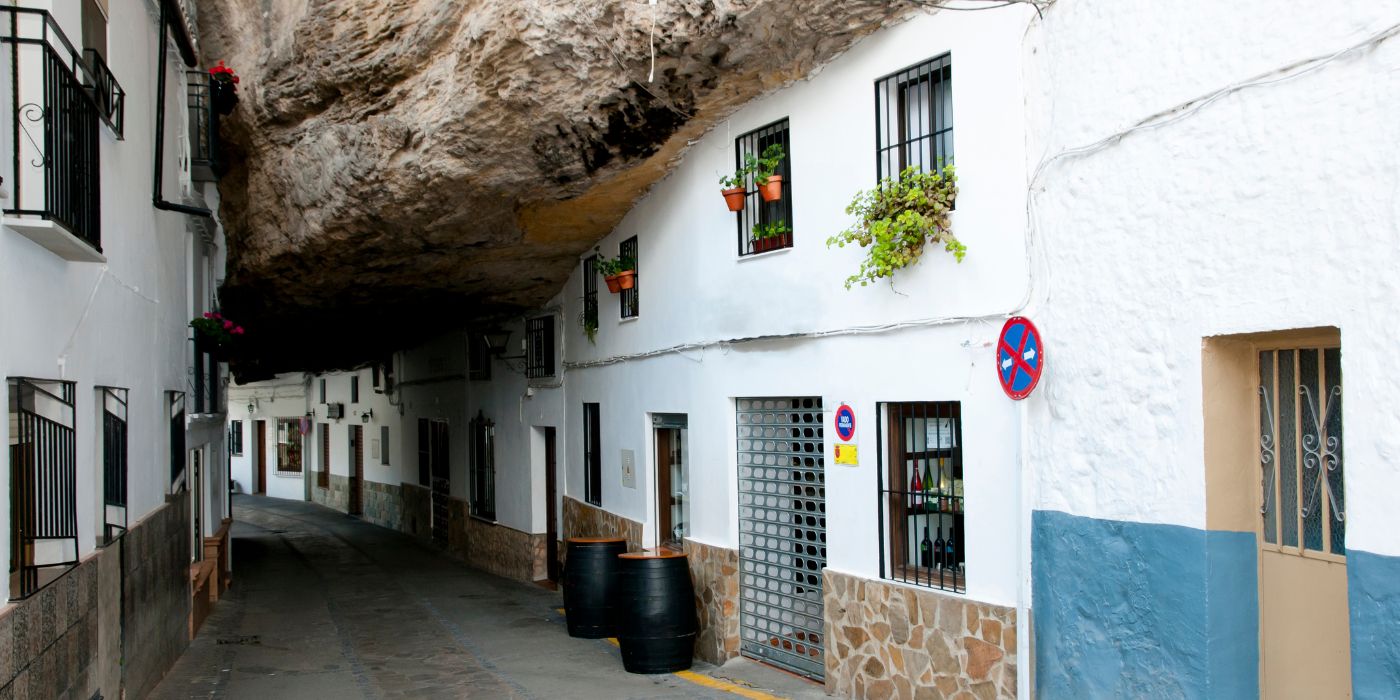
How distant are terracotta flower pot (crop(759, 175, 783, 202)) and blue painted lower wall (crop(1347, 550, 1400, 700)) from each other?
5.40 m

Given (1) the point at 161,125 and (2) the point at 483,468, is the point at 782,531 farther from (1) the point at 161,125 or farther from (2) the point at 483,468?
(2) the point at 483,468

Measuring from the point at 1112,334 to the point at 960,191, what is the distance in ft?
5.53

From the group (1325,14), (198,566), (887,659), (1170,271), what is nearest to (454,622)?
(198,566)

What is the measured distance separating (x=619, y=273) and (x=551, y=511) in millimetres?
5381

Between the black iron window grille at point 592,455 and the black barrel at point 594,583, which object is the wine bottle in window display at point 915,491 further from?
the black iron window grille at point 592,455

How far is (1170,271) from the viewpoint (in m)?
5.55

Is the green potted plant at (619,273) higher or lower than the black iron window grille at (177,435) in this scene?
higher

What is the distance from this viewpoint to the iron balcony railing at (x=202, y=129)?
12.3m

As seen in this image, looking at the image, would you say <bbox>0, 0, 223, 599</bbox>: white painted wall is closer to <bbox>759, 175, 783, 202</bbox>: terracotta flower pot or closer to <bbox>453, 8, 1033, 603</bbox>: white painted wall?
<bbox>453, 8, 1033, 603</bbox>: white painted wall

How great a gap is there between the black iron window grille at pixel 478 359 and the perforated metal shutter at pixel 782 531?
32.3 ft

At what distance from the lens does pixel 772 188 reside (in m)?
9.02

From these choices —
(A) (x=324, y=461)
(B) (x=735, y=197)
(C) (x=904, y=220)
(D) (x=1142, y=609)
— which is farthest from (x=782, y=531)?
(A) (x=324, y=461)

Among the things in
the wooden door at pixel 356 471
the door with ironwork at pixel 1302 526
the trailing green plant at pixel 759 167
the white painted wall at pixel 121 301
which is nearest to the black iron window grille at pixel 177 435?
the white painted wall at pixel 121 301

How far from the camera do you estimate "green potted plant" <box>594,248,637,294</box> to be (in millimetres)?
12352
